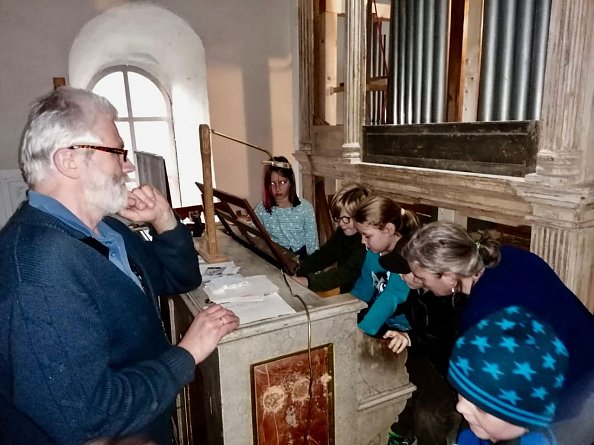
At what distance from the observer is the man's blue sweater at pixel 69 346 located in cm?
107

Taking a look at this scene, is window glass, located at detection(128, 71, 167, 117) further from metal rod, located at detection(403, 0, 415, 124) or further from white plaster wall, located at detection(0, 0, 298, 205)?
metal rod, located at detection(403, 0, 415, 124)

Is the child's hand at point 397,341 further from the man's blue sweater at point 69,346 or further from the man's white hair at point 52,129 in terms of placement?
the man's white hair at point 52,129

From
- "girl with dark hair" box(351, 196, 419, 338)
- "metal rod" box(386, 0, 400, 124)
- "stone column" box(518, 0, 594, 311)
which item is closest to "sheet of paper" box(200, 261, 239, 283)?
"girl with dark hair" box(351, 196, 419, 338)

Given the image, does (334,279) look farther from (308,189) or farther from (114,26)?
(114,26)

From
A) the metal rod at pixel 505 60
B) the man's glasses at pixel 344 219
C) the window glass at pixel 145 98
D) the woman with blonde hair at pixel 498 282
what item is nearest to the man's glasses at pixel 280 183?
the man's glasses at pixel 344 219

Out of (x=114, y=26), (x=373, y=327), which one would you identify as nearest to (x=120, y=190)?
(x=373, y=327)

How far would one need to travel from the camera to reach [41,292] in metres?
1.08

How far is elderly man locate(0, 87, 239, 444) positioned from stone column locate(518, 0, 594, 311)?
199 centimetres

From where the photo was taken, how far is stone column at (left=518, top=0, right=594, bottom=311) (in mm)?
2289

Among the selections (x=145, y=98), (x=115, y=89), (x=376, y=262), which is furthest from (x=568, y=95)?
(x=115, y=89)

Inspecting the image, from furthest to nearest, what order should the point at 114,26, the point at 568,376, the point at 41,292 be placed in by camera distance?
the point at 114,26 < the point at 568,376 < the point at 41,292

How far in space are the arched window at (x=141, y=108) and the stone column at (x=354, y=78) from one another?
2.81 meters

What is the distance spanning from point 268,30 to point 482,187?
3.43 metres

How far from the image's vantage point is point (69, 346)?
42.9 inches
